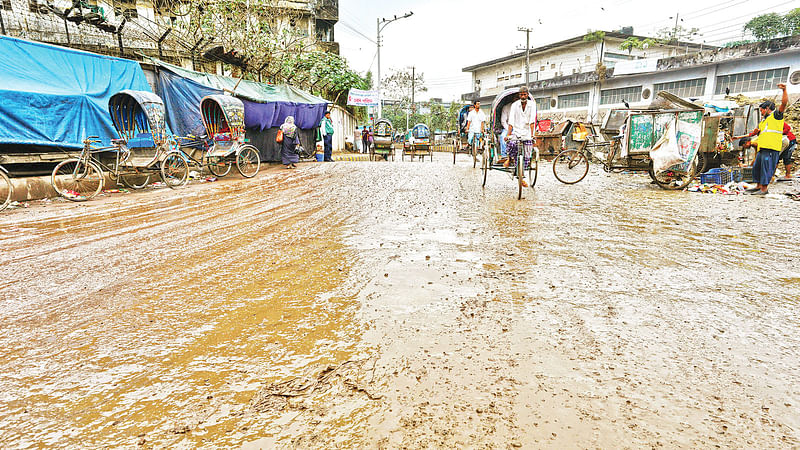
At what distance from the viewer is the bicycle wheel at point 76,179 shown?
275 inches

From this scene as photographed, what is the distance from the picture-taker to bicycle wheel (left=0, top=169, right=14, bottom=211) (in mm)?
6148

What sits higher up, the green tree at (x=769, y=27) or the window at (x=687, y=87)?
the green tree at (x=769, y=27)

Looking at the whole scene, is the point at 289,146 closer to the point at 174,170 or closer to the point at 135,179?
the point at 174,170

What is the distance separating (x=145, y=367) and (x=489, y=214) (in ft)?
15.1

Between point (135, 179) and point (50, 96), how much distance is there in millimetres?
1968

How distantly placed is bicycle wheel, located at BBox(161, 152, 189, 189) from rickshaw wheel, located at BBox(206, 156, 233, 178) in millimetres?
1133

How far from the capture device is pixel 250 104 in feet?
43.7

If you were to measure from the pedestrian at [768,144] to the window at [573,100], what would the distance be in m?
26.5

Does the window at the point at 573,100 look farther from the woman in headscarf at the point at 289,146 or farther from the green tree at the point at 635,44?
the woman in headscarf at the point at 289,146

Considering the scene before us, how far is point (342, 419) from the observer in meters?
1.71

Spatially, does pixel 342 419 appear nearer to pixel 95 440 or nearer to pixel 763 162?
pixel 95 440

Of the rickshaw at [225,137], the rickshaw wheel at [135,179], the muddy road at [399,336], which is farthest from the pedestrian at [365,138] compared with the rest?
the muddy road at [399,336]

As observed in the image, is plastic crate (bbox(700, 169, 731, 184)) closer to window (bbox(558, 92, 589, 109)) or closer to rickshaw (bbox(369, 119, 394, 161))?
rickshaw (bbox(369, 119, 394, 161))

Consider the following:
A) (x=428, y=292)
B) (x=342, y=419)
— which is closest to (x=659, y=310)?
(x=428, y=292)
